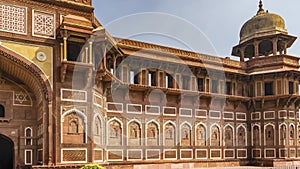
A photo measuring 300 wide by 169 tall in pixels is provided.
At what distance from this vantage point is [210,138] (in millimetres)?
23859

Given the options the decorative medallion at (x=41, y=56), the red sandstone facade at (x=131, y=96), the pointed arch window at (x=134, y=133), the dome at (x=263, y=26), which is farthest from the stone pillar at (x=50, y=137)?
the dome at (x=263, y=26)

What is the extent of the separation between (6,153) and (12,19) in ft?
19.9

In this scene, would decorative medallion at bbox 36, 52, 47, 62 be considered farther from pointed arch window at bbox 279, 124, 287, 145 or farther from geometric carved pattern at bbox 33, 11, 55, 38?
pointed arch window at bbox 279, 124, 287, 145

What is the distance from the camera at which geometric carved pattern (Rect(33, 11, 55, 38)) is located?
15.1 meters

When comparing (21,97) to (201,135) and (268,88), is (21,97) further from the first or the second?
(268,88)

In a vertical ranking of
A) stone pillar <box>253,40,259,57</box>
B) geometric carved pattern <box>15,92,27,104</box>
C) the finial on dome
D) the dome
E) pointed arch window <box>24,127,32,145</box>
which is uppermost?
the finial on dome

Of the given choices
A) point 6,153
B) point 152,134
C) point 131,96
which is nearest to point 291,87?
point 152,134

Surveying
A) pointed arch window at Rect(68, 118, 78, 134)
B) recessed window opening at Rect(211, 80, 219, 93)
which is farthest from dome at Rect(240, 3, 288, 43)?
pointed arch window at Rect(68, 118, 78, 134)

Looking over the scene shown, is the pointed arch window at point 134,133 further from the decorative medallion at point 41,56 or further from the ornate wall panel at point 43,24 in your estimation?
the ornate wall panel at point 43,24

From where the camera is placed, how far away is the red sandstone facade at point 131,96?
48.9 ft

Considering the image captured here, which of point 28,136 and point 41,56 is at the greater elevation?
point 41,56

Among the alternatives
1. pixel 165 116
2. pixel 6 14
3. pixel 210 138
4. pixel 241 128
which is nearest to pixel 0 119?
pixel 6 14

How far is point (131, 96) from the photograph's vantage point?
2078 centimetres

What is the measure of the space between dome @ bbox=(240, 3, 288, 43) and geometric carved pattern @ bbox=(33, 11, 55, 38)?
607 inches
